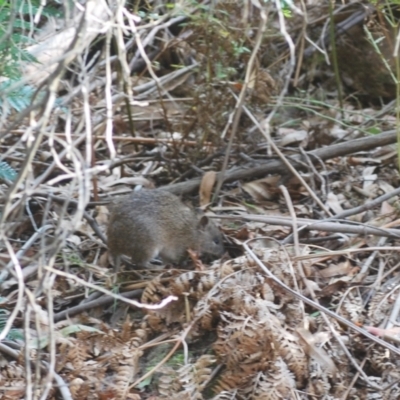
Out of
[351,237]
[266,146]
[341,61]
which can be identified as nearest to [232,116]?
[266,146]

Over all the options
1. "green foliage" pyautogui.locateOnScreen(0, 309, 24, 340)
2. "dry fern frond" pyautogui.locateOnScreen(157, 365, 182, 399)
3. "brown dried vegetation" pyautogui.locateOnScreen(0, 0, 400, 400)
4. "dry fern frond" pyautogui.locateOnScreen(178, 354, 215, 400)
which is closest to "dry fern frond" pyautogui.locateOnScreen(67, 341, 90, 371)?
"brown dried vegetation" pyautogui.locateOnScreen(0, 0, 400, 400)

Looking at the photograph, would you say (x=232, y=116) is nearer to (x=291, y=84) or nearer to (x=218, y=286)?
(x=218, y=286)

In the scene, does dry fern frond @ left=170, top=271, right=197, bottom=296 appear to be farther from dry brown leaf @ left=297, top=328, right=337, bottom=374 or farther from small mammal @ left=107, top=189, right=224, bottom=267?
dry brown leaf @ left=297, top=328, right=337, bottom=374

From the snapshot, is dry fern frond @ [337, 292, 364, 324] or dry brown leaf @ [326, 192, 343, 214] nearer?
dry fern frond @ [337, 292, 364, 324]

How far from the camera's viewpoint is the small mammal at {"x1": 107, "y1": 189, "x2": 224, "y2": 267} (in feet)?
15.5

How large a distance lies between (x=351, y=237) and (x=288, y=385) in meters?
1.45

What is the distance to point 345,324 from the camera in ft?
12.7

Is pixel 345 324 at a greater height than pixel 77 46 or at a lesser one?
lesser

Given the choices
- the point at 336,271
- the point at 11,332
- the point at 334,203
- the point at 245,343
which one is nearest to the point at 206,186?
the point at 334,203

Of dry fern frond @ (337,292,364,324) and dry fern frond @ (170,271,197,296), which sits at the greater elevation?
dry fern frond @ (170,271,197,296)

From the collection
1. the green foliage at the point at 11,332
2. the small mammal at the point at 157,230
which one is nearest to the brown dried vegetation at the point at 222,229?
the green foliage at the point at 11,332

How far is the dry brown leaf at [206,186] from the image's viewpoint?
5402mm

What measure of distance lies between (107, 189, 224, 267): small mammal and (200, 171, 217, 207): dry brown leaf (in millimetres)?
204

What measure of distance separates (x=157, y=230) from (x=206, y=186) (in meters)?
0.63
